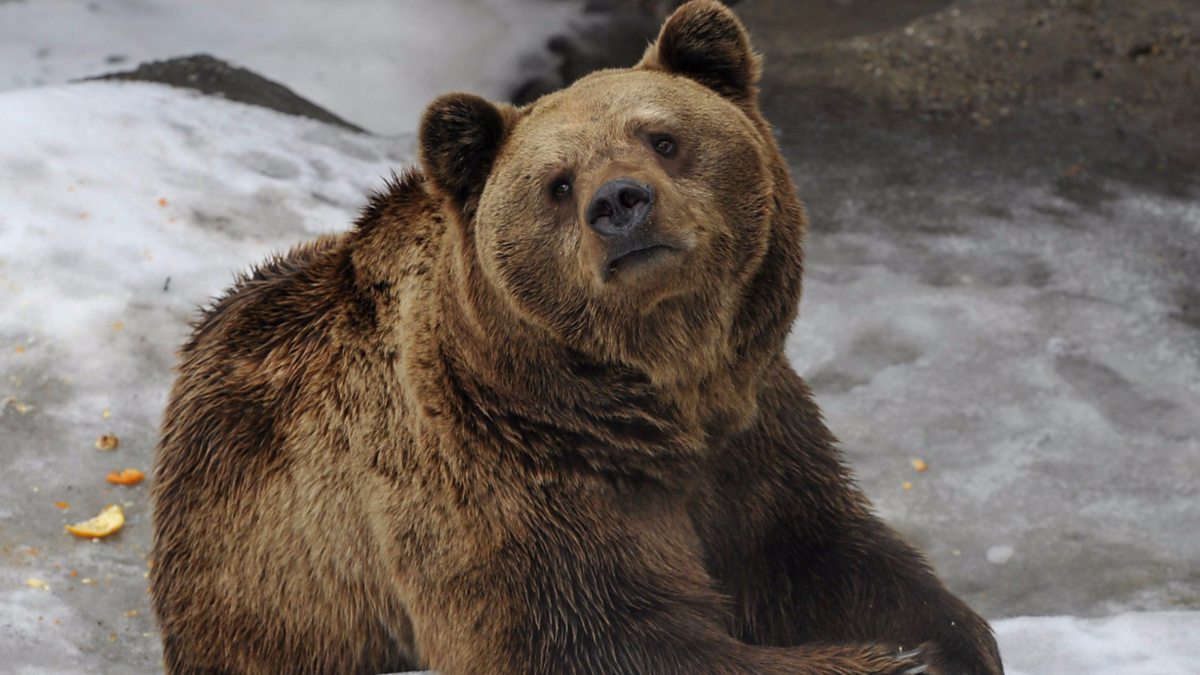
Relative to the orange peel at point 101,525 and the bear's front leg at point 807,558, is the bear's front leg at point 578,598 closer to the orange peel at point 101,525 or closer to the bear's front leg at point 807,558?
the bear's front leg at point 807,558

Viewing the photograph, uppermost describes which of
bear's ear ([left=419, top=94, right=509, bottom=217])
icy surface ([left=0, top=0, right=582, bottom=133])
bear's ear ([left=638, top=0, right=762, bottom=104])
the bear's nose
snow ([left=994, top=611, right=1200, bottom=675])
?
bear's ear ([left=638, top=0, right=762, bottom=104])

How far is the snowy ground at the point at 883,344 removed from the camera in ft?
20.0

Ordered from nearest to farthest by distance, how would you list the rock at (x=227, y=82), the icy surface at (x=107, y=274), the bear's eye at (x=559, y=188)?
the bear's eye at (x=559, y=188), the icy surface at (x=107, y=274), the rock at (x=227, y=82)

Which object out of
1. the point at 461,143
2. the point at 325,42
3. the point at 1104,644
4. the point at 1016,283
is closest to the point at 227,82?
the point at 325,42

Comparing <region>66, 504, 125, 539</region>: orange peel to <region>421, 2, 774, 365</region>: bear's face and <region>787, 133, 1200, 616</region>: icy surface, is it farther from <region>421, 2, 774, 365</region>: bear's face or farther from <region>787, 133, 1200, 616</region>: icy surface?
<region>787, 133, 1200, 616</region>: icy surface

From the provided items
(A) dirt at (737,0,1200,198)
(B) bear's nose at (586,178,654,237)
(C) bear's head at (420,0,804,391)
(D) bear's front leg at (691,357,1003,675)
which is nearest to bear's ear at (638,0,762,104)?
(C) bear's head at (420,0,804,391)

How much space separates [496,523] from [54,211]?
14.6ft

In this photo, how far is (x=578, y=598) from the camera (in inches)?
164

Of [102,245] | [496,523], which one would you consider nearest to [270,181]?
[102,245]

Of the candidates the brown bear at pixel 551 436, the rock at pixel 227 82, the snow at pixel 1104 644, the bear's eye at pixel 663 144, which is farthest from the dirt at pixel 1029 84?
the bear's eye at pixel 663 144

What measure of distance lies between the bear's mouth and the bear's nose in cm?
6

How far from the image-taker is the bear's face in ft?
12.8

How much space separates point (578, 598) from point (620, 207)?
1154 mm

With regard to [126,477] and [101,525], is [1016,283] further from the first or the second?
[101,525]
